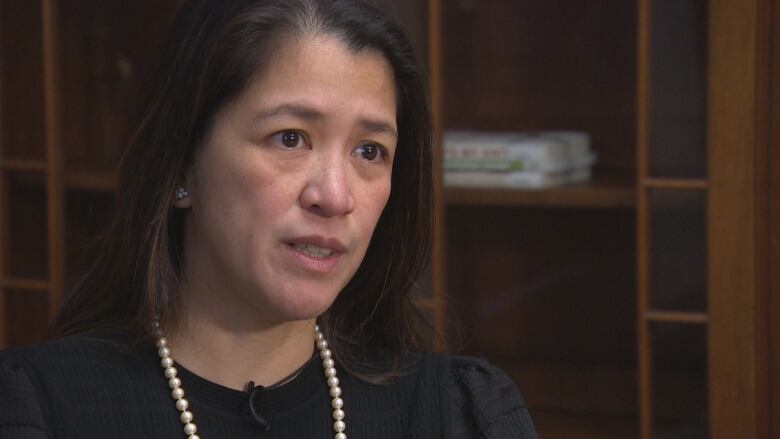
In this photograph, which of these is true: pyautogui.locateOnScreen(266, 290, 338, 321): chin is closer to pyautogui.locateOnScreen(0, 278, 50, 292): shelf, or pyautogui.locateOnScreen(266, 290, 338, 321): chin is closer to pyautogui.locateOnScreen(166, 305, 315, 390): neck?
pyautogui.locateOnScreen(166, 305, 315, 390): neck

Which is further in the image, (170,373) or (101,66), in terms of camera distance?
(101,66)

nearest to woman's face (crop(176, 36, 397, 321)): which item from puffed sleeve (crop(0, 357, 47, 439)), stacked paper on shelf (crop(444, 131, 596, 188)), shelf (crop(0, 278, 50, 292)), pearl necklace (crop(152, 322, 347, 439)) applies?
pearl necklace (crop(152, 322, 347, 439))

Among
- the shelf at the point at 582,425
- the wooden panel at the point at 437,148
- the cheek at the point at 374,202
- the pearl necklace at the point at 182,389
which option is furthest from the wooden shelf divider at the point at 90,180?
the cheek at the point at 374,202

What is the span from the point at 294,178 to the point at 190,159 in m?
0.13

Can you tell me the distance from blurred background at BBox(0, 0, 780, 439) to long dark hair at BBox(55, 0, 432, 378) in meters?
0.38

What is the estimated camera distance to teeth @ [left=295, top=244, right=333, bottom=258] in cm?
128

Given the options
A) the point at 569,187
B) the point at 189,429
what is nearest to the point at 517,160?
the point at 569,187

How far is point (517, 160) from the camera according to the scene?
2.47 m

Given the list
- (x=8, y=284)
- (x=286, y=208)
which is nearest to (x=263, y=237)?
(x=286, y=208)

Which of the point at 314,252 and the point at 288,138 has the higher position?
the point at 288,138

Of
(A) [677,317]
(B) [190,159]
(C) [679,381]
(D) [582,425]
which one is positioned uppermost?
(B) [190,159]

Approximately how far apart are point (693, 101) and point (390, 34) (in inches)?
40.4

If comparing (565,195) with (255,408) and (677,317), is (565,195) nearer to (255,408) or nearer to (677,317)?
(677,317)

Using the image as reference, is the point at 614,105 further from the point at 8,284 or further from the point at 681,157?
the point at 8,284
